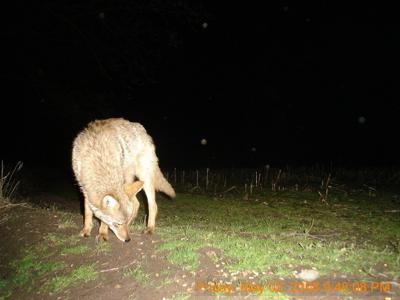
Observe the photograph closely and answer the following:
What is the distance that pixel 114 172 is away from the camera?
5984 mm

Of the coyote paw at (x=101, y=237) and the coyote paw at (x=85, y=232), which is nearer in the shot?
the coyote paw at (x=101, y=237)

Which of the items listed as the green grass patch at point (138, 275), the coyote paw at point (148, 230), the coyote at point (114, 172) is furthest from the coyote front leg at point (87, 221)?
the green grass patch at point (138, 275)

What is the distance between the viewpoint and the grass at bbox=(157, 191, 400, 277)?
4.67m

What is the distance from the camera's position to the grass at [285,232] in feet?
15.3

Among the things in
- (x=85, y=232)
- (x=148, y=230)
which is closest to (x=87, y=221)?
(x=85, y=232)

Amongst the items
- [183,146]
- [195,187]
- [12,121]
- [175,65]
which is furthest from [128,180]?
[175,65]

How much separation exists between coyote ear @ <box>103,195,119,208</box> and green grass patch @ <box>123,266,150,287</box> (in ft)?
3.21

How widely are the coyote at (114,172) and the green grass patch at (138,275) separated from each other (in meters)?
Answer: 0.79

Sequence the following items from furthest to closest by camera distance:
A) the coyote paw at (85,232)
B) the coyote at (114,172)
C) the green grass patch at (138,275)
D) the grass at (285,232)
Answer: the coyote paw at (85,232)
the coyote at (114,172)
the grass at (285,232)
the green grass patch at (138,275)

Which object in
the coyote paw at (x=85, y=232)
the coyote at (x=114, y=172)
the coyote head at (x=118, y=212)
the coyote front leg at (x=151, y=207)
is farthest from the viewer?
the coyote front leg at (x=151, y=207)

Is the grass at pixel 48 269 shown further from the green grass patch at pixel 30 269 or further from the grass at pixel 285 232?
the grass at pixel 285 232

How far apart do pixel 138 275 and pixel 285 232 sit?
10.3 ft

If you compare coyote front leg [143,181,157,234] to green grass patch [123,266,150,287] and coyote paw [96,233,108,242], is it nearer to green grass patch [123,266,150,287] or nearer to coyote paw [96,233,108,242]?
coyote paw [96,233,108,242]

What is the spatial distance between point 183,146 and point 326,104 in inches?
398
